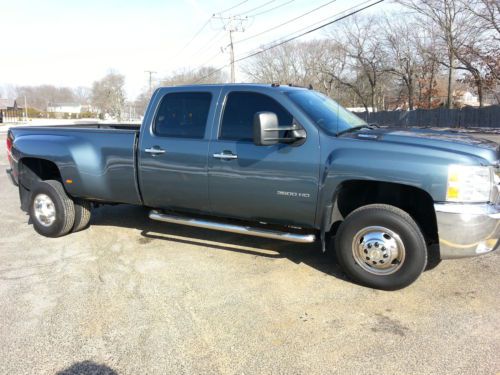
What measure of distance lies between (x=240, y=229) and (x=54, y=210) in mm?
2594

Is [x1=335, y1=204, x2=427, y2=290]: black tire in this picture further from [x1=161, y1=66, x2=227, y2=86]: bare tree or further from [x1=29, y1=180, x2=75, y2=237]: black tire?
[x1=161, y1=66, x2=227, y2=86]: bare tree

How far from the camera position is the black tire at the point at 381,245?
379cm

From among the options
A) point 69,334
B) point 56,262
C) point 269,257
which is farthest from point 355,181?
point 56,262

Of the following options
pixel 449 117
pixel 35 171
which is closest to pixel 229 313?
pixel 35 171

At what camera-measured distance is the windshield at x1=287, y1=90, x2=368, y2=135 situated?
13.9ft

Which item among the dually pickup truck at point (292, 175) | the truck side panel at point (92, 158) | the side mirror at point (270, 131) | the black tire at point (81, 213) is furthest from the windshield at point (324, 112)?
the black tire at point (81, 213)

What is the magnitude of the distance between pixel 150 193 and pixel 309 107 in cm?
201

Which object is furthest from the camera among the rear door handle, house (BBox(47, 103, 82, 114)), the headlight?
house (BBox(47, 103, 82, 114))

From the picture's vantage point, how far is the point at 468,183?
3.54 meters

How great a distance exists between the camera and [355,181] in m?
3.99

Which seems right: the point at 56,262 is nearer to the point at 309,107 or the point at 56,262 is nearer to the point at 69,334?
the point at 69,334

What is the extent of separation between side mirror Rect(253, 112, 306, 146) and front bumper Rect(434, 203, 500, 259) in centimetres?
137

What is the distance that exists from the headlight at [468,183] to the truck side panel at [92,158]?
10.7 feet

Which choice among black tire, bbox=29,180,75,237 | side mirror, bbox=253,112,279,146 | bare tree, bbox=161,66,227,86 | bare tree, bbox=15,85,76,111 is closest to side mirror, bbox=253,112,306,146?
side mirror, bbox=253,112,279,146
